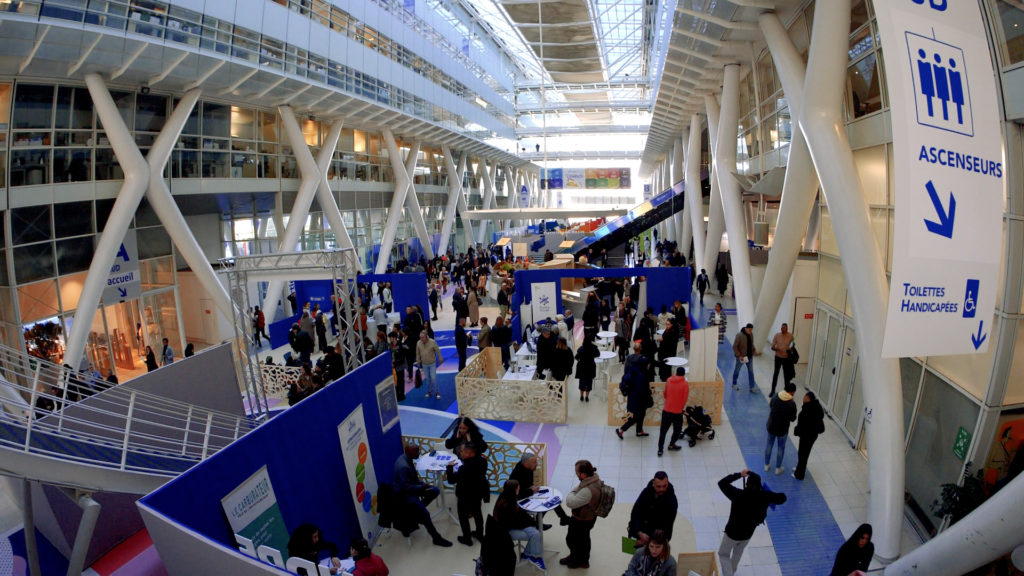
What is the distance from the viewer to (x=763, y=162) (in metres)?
15.0

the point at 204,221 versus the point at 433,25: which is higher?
the point at 433,25

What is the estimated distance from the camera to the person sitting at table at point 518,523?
544 cm

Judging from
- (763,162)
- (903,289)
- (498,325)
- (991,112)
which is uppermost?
(763,162)

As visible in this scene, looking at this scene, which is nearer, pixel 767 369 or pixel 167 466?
pixel 167 466

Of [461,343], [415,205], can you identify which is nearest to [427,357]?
[461,343]

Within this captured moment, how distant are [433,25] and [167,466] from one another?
28074 millimetres

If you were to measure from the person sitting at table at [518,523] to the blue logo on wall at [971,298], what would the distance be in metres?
3.89

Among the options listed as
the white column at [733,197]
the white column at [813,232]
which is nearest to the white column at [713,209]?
the white column at [733,197]

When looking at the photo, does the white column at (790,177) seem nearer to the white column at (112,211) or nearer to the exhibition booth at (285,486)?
the exhibition booth at (285,486)

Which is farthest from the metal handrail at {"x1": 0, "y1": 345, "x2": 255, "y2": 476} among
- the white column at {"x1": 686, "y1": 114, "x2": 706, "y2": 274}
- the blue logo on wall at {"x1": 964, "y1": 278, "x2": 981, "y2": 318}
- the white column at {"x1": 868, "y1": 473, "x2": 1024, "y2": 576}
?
the white column at {"x1": 686, "y1": 114, "x2": 706, "y2": 274}

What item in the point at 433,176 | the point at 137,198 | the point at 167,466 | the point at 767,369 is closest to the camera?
the point at 167,466

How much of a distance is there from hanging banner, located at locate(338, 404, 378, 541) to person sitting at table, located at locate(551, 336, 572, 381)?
14.3 ft

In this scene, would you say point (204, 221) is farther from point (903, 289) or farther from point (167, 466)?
point (903, 289)

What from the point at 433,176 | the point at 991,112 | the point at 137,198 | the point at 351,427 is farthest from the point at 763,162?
the point at 433,176
